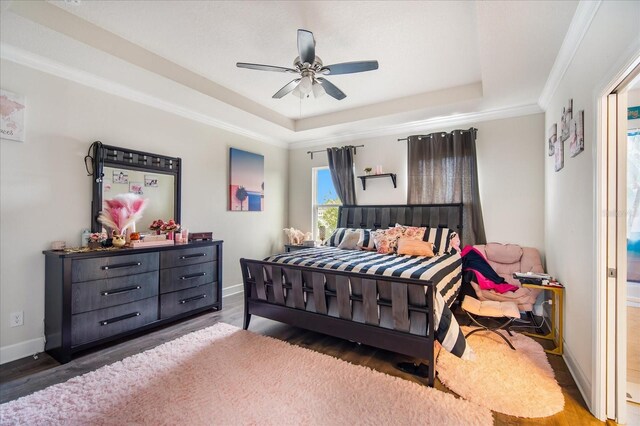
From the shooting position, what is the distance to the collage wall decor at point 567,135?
6.88 feet

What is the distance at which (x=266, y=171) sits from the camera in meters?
5.18

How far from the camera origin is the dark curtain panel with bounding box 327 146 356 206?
16.0 feet

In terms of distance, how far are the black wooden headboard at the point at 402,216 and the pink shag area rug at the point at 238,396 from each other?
97.0 inches

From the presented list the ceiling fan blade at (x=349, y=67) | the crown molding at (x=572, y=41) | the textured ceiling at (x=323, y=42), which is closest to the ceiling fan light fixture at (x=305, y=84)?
the ceiling fan blade at (x=349, y=67)

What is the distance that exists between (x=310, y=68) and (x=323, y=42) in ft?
1.38

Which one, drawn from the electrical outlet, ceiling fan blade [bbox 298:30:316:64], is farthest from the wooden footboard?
the electrical outlet

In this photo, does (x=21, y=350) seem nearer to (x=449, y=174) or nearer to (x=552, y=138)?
(x=449, y=174)

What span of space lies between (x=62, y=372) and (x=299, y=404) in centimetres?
197

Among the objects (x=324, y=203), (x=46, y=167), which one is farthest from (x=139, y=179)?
(x=324, y=203)

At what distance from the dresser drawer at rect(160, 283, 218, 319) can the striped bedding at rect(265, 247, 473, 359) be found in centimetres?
120

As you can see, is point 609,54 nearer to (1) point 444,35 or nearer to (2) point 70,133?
(1) point 444,35

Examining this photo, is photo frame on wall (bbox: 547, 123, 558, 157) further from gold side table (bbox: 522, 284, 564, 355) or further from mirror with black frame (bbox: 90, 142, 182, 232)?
mirror with black frame (bbox: 90, 142, 182, 232)

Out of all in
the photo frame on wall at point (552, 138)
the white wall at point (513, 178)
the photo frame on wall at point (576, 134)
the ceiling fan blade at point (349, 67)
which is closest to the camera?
the photo frame on wall at point (576, 134)

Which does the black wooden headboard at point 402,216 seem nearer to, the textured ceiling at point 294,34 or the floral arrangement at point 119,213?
the textured ceiling at point 294,34
